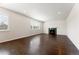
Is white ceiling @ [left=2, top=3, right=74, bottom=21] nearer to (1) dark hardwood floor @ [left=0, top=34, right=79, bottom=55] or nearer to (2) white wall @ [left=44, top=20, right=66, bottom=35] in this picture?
(2) white wall @ [left=44, top=20, right=66, bottom=35]

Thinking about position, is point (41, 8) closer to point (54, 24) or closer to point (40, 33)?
point (40, 33)

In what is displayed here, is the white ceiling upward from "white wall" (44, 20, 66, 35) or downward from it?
upward

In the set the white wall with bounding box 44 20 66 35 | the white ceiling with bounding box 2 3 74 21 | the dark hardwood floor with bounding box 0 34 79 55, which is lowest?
the dark hardwood floor with bounding box 0 34 79 55

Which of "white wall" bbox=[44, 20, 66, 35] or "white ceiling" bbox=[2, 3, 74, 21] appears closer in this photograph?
"white ceiling" bbox=[2, 3, 74, 21]

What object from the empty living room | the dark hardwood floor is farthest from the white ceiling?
the dark hardwood floor

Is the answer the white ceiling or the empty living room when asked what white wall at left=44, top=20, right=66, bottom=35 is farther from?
the white ceiling

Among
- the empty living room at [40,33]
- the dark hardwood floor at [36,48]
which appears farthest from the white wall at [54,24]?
the dark hardwood floor at [36,48]

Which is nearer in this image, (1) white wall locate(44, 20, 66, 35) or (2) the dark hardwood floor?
(2) the dark hardwood floor

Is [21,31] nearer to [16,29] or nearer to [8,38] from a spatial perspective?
[16,29]

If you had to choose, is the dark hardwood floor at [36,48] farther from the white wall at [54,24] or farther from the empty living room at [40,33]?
the white wall at [54,24]

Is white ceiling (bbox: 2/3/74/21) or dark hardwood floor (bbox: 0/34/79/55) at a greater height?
white ceiling (bbox: 2/3/74/21)

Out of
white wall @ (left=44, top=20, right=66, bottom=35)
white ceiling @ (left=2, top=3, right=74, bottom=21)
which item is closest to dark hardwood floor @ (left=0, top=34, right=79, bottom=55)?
white wall @ (left=44, top=20, right=66, bottom=35)

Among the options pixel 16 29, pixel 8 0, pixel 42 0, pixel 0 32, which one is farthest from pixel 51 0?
pixel 16 29

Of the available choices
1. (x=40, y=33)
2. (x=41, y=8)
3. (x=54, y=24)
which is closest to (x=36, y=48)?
(x=41, y=8)
